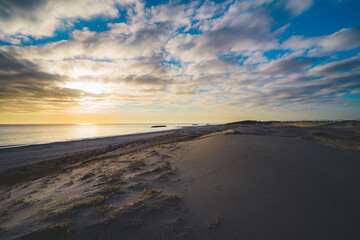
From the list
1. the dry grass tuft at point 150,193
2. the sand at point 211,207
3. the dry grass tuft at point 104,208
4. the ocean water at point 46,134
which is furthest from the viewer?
the ocean water at point 46,134

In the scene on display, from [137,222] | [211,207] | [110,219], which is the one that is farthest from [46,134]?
[211,207]

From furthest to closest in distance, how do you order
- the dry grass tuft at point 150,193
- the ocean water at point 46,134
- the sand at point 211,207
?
the ocean water at point 46,134
the dry grass tuft at point 150,193
the sand at point 211,207

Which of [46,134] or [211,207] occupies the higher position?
[46,134]

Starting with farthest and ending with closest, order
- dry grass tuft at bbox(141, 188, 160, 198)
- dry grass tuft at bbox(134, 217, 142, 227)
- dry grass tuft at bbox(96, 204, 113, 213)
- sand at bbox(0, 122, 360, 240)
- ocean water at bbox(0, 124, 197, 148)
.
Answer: ocean water at bbox(0, 124, 197, 148) → dry grass tuft at bbox(141, 188, 160, 198) → dry grass tuft at bbox(96, 204, 113, 213) → dry grass tuft at bbox(134, 217, 142, 227) → sand at bbox(0, 122, 360, 240)


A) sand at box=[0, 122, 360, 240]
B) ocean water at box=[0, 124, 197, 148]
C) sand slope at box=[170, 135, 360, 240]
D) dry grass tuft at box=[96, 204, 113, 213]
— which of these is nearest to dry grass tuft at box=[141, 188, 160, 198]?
sand at box=[0, 122, 360, 240]

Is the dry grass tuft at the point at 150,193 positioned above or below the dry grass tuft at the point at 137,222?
above

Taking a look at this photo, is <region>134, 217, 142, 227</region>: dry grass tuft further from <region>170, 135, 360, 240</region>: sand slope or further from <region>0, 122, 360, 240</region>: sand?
<region>170, 135, 360, 240</region>: sand slope

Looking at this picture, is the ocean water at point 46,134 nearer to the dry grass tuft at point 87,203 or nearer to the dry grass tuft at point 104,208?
the dry grass tuft at point 87,203

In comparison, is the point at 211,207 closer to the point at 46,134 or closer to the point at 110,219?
the point at 110,219

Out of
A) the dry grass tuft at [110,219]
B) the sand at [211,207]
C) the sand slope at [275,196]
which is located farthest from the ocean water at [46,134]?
the sand slope at [275,196]

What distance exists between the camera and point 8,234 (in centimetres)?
263

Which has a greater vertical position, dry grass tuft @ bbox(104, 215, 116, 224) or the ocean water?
the ocean water

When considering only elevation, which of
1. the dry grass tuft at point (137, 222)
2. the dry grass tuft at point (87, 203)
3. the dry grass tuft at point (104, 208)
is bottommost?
the dry grass tuft at point (137, 222)

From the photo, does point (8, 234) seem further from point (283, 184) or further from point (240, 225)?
point (283, 184)
